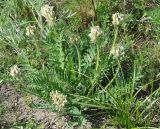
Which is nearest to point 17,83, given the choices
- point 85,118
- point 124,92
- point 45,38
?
point 45,38

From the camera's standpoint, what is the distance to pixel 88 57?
7.32 ft

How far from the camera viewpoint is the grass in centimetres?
202

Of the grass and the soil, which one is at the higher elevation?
the grass

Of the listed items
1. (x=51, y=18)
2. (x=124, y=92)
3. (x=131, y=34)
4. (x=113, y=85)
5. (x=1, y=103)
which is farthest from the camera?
(x=131, y=34)

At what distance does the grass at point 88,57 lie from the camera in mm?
2018

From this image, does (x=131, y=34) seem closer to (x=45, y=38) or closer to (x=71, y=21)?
(x=71, y=21)

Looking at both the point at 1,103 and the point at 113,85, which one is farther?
the point at 1,103

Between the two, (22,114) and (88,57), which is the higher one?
(88,57)

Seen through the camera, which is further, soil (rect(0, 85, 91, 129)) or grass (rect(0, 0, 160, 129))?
soil (rect(0, 85, 91, 129))

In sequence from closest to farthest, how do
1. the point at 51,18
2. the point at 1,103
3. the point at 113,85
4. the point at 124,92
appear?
1. the point at 51,18
2. the point at 124,92
3. the point at 113,85
4. the point at 1,103

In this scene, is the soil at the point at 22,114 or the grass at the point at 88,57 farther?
the soil at the point at 22,114

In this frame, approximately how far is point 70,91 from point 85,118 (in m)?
0.16

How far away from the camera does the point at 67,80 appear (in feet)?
6.96

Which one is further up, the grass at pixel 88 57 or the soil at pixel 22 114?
the grass at pixel 88 57
